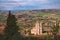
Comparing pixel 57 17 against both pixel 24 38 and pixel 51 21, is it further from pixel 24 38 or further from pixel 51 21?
pixel 24 38

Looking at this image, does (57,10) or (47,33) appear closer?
(47,33)

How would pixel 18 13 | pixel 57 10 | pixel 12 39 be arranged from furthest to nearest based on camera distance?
pixel 57 10, pixel 18 13, pixel 12 39

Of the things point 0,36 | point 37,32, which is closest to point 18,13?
point 37,32

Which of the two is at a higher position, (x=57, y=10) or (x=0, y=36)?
(x=57, y=10)

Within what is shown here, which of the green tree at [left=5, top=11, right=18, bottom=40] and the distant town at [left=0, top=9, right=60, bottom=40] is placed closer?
the green tree at [left=5, top=11, right=18, bottom=40]

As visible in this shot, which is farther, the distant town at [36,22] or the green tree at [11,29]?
the distant town at [36,22]

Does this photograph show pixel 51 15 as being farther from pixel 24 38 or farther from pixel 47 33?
pixel 24 38

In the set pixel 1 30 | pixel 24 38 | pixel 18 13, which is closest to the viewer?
pixel 24 38

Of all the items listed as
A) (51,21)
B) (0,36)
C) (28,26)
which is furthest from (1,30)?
(51,21)

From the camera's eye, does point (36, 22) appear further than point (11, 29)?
Yes
